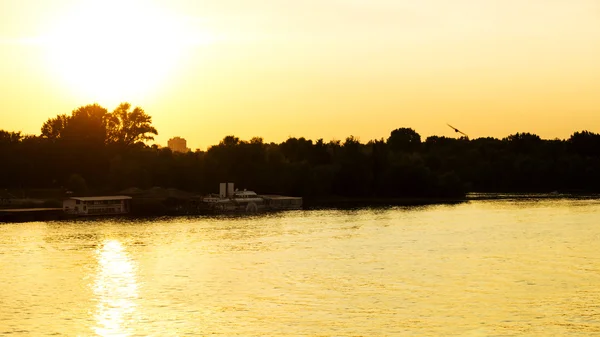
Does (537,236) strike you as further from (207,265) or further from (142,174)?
(142,174)

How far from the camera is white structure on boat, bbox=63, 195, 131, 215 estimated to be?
154000mm

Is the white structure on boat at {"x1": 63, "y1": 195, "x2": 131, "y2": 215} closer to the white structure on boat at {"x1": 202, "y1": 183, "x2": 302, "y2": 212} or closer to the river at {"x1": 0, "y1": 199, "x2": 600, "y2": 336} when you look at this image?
the white structure on boat at {"x1": 202, "y1": 183, "x2": 302, "y2": 212}

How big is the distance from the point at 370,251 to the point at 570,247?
22148 millimetres

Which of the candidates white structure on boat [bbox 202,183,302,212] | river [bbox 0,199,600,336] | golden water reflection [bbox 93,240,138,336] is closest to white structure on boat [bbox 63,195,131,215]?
white structure on boat [bbox 202,183,302,212]

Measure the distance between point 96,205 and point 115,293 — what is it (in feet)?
335

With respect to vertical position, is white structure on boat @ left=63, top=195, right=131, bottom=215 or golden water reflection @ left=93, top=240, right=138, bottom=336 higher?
white structure on boat @ left=63, top=195, right=131, bottom=215

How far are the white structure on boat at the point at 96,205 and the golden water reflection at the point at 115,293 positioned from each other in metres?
67.6

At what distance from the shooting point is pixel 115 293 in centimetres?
6000

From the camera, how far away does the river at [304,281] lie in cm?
4806

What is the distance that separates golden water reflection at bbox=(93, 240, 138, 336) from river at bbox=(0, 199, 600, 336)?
0.45ft

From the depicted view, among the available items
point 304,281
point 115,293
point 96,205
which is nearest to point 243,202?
point 96,205

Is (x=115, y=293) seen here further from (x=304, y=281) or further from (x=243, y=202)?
(x=243, y=202)

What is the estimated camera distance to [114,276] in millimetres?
69188

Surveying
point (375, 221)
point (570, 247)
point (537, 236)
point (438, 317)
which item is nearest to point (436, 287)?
point (438, 317)
